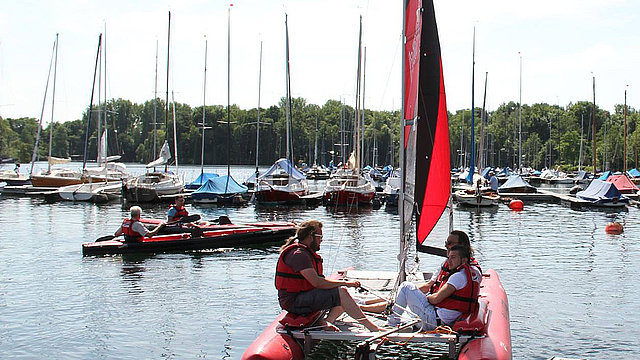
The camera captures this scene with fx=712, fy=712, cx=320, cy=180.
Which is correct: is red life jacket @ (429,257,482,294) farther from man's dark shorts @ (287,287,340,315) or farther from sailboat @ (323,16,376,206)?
sailboat @ (323,16,376,206)

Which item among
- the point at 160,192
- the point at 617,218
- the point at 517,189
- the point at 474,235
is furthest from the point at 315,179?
the point at 474,235

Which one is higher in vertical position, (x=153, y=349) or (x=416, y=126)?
(x=416, y=126)

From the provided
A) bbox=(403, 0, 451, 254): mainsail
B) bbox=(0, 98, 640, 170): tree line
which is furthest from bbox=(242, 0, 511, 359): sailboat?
bbox=(0, 98, 640, 170): tree line

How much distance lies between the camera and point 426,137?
11484 mm

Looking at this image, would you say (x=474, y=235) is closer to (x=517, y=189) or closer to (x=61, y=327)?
(x=61, y=327)

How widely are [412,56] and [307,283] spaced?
13.8 feet

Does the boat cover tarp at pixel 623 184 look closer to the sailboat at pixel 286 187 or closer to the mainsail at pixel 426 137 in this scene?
the sailboat at pixel 286 187

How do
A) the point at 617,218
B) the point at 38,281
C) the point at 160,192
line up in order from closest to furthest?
1. the point at 38,281
2. the point at 617,218
3. the point at 160,192

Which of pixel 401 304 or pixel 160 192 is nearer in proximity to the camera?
pixel 401 304

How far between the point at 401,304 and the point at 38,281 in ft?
36.0

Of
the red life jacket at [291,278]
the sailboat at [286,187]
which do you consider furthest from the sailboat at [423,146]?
the sailboat at [286,187]

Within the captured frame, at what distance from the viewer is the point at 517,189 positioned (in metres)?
52.5

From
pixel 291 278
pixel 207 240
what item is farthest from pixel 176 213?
pixel 291 278

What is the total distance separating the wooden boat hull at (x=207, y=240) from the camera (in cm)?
1981
